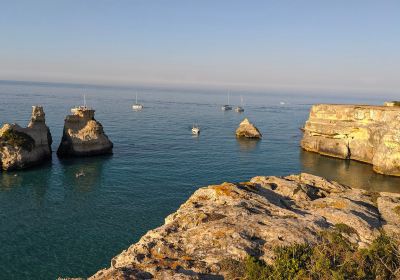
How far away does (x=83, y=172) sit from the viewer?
208 ft

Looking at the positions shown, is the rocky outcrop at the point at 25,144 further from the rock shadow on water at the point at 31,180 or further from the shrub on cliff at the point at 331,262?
the shrub on cliff at the point at 331,262

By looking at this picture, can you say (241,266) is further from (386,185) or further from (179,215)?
(386,185)

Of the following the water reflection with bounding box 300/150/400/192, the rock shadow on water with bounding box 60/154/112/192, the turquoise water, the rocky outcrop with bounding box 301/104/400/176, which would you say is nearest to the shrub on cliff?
the turquoise water

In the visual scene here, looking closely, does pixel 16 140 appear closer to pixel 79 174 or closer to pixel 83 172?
pixel 83 172

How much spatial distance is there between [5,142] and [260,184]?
52597mm

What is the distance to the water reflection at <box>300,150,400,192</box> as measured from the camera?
211 feet

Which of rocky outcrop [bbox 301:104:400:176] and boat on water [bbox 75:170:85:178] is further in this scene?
rocky outcrop [bbox 301:104:400:176]

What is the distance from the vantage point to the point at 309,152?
91625 millimetres

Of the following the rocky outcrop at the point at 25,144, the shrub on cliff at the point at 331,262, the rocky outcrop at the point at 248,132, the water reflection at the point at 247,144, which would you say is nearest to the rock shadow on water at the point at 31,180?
the rocky outcrop at the point at 25,144

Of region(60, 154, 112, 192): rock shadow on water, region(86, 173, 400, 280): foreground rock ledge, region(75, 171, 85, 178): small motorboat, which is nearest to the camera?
region(86, 173, 400, 280): foreground rock ledge

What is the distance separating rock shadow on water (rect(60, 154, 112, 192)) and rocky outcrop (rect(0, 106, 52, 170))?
5022 mm

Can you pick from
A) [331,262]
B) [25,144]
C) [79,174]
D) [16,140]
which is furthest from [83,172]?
[331,262]

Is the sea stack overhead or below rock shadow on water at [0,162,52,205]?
overhead

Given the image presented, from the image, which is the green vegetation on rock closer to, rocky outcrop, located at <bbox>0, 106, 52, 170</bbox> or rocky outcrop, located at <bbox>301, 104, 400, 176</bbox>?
rocky outcrop, located at <bbox>0, 106, 52, 170</bbox>
